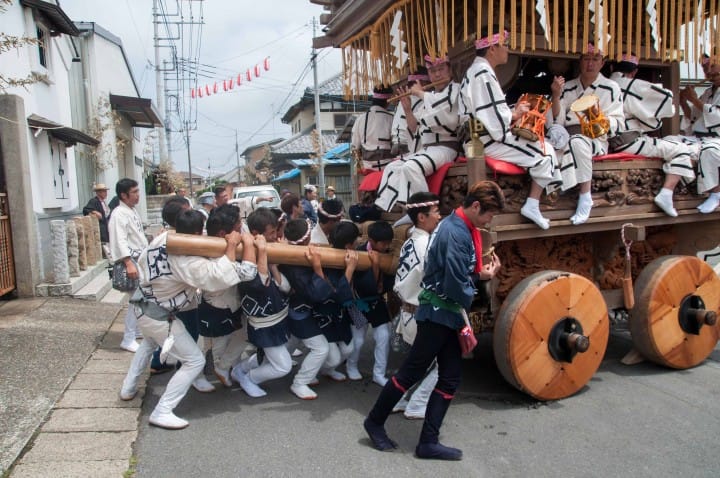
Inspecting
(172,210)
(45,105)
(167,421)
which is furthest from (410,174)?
(45,105)

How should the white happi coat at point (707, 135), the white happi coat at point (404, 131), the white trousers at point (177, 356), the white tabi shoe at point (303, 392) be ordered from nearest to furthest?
1. the white trousers at point (177, 356)
2. the white tabi shoe at point (303, 392)
3. the white happi coat at point (707, 135)
4. the white happi coat at point (404, 131)

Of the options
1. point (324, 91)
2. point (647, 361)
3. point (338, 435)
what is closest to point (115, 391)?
point (338, 435)

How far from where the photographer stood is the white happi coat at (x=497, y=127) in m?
3.88

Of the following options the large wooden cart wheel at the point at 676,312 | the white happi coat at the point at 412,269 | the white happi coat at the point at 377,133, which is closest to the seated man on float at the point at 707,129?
the large wooden cart wheel at the point at 676,312

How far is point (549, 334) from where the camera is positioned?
156 inches

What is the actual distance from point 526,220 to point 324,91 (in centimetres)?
3090

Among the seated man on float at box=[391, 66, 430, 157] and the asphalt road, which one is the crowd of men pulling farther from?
the asphalt road

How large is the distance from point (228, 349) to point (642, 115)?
13.8 ft

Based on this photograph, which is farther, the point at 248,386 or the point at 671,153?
A: the point at 671,153

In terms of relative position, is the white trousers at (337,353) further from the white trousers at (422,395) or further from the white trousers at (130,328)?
the white trousers at (130,328)

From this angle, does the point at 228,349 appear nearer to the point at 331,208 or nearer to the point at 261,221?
the point at 261,221

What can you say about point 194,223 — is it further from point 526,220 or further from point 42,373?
point 526,220

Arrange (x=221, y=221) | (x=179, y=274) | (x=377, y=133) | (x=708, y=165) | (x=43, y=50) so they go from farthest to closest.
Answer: (x=43, y=50) → (x=377, y=133) → (x=708, y=165) → (x=221, y=221) → (x=179, y=274)

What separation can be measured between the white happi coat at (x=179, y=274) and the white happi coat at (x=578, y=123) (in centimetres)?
252
